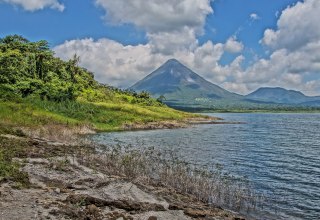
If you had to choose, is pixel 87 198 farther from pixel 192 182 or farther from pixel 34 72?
pixel 34 72

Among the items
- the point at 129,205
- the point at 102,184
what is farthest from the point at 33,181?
the point at 129,205

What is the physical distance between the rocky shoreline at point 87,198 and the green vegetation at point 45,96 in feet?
117

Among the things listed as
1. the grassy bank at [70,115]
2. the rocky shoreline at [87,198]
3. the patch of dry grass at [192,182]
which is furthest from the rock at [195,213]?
the grassy bank at [70,115]

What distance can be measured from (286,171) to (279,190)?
30.9ft

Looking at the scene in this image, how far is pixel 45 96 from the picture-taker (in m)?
105

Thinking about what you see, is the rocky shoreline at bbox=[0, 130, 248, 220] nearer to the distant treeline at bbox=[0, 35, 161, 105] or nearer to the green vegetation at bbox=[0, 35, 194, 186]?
the green vegetation at bbox=[0, 35, 194, 186]

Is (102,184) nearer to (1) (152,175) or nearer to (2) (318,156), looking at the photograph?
(1) (152,175)

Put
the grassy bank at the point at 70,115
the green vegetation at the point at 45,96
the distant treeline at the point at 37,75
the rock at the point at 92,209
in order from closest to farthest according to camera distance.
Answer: the rock at the point at 92,209, the grassy bank at the point at 70,115, the green vegetation at the point at 45,96, the distant treeline at the point at 37,75

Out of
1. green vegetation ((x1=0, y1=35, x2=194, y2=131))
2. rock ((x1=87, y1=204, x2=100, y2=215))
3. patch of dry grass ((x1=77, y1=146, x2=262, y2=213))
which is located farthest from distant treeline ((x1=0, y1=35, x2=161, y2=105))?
rock ((x1=87, y1=204, x2=100, y2=215))

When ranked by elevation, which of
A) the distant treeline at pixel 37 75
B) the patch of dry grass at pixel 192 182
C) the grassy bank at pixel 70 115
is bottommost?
the patch of dry grass at pixel 192 182

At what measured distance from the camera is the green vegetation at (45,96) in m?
77.1

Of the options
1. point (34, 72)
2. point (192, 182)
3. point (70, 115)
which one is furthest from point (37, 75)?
point (192, 182)

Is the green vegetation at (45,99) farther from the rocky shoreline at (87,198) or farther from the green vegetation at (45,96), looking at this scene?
the rocky shoreline at (87,198)

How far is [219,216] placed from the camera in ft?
68.1
